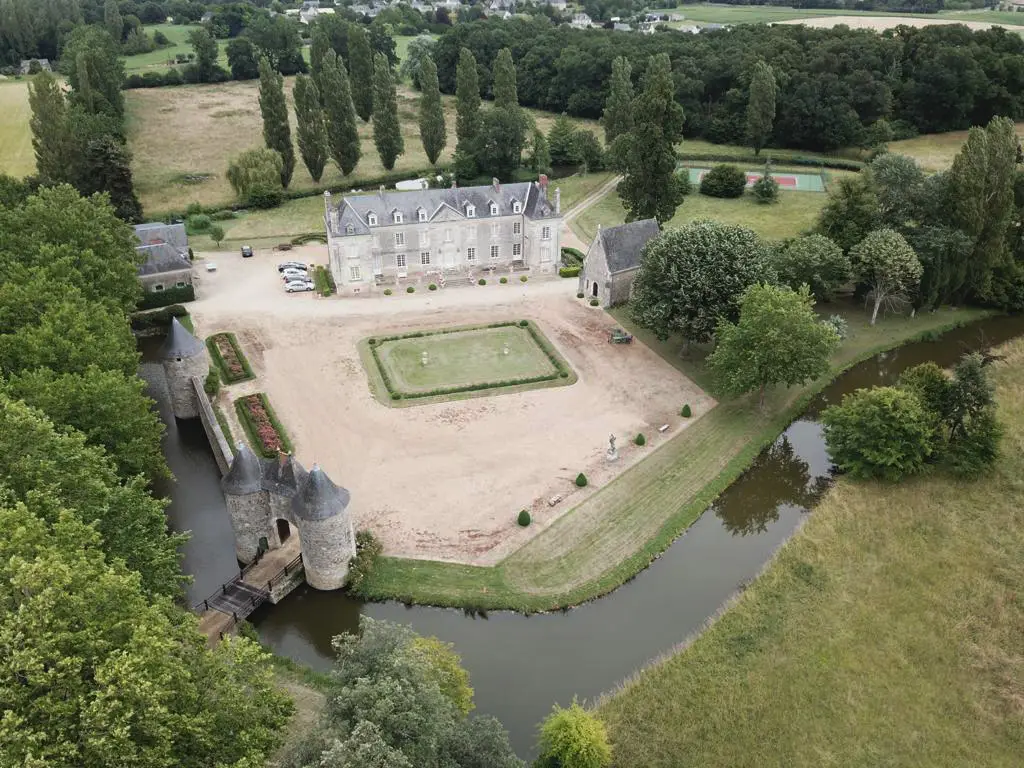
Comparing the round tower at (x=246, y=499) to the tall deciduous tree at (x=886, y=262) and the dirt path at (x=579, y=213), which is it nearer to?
the tall deciduous tree at (x=886, y=262)

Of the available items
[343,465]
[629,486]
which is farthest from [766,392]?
[343,465]

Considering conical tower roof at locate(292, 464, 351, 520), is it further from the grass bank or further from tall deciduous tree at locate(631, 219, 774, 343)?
tall deciduous tree at locate(631, 219, 774, 343)

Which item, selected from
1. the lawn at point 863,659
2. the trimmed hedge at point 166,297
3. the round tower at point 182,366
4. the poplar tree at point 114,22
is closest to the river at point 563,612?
the lawn at point 863,659

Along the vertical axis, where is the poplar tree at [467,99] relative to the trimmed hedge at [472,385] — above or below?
above

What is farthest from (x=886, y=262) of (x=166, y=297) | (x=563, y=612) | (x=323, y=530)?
(x=166, y=297)

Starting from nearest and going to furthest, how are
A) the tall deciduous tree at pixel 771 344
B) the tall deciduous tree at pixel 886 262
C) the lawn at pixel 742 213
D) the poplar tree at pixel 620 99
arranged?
the tall deciduous tree at pixel 771 344, the tall deciduous tree at pixel 886 262, the lawn at pixel 742 213, the poplar tree at pixel 620 99

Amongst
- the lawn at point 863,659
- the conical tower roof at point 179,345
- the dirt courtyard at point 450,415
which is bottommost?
the lawn at point 863,659

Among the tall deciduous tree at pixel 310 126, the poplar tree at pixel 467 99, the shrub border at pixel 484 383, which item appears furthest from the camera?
the poplar tree at pixel 467 99

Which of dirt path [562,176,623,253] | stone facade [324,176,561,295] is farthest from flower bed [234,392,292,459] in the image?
dirt path [562,176,623,253]
